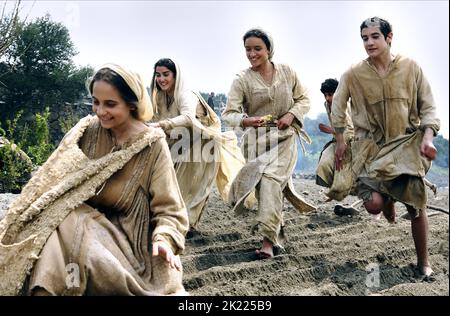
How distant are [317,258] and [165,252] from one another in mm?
2898

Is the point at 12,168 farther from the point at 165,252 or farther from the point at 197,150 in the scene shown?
the point at 165,252

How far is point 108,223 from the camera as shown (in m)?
4.17

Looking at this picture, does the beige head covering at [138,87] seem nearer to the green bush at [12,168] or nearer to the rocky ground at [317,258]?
the rocky ground at [317,258]

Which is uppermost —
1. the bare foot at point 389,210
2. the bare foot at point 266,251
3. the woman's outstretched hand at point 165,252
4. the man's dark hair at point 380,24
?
the man's dark hair at point 380,24

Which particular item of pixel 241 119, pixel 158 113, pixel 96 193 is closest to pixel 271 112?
pixel 241 119

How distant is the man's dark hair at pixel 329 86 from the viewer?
8.93m

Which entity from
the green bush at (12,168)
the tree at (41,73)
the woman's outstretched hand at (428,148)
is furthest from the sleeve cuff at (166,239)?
the tree at (41,73)

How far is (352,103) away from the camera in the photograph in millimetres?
6523

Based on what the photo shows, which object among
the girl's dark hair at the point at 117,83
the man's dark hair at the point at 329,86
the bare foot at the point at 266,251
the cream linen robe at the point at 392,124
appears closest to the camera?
the girl's dark hair at the point at 117,83

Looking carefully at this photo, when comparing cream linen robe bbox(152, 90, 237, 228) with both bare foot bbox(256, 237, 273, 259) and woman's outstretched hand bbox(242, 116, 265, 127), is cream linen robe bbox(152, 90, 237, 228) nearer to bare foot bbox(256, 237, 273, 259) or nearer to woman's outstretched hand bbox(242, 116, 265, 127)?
woman's outstretched hand bbox(242, 116, 265, 127)

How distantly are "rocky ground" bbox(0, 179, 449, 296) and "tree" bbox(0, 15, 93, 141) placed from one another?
10.9 m

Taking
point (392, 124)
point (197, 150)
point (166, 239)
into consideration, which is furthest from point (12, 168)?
point (166, 239)

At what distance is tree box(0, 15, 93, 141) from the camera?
18719mm

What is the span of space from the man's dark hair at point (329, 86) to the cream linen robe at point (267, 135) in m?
1.61
